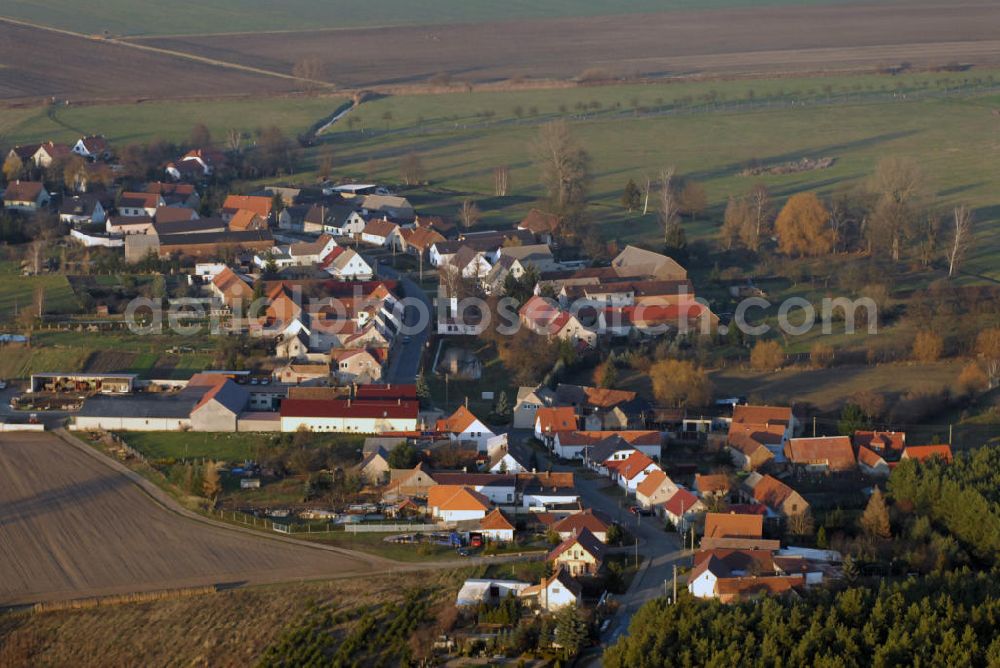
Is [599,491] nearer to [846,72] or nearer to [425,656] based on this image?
[425,656]

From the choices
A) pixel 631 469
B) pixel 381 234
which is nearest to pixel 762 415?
pixel 631 469

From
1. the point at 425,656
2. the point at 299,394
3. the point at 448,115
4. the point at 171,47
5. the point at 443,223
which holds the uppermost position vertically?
the point at 171,47

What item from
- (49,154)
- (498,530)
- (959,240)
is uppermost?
(49,154)

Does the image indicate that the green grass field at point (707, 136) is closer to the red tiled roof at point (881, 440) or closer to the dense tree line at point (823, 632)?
the red tiled roof at point (881, 440)

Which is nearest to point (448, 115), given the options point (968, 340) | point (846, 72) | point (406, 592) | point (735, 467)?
point (846, 72)

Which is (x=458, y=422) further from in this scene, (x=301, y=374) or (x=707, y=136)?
(x=707, y=136)

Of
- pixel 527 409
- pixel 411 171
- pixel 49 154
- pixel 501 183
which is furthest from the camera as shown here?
pixel 411 171

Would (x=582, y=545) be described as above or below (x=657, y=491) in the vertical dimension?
below

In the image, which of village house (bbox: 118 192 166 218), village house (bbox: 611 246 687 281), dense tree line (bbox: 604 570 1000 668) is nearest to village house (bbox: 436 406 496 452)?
dense tree line (bbox: 604 570 1000 668)
